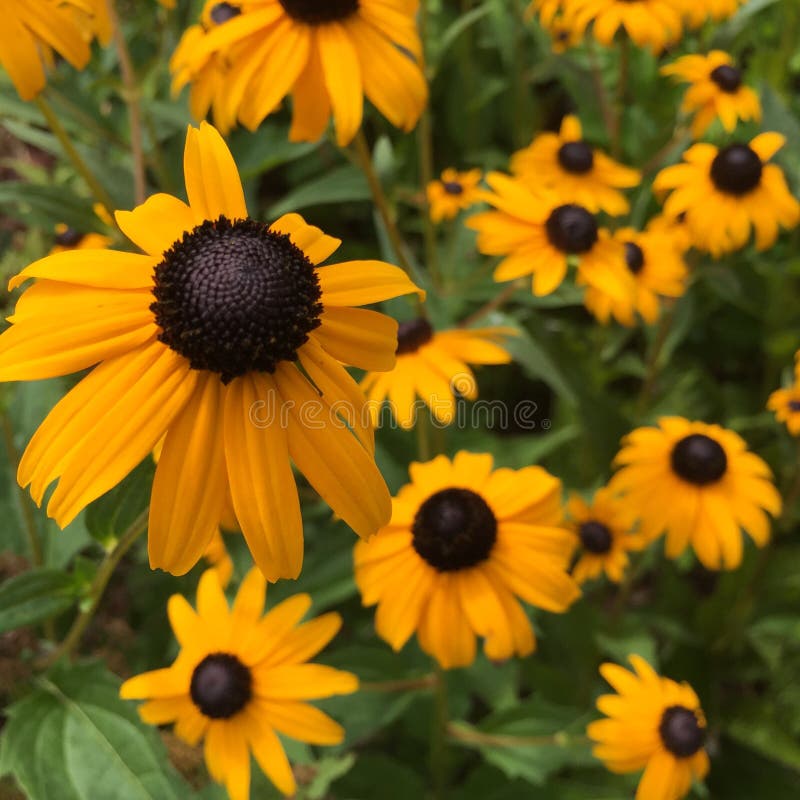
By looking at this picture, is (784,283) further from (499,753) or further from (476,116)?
(499,753)

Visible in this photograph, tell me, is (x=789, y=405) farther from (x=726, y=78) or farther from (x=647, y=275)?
(x=726, y=78)

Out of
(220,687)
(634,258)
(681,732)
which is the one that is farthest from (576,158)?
(220,687)

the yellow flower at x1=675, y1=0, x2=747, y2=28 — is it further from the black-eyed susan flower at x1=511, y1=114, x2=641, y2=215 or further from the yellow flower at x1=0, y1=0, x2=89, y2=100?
the yellow flower at x1=0, y1=0, x2=89, y2=100

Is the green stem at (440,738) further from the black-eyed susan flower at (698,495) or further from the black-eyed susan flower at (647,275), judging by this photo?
the black-eyed susan flower at (647,275)

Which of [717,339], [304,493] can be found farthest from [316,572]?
[717,339]

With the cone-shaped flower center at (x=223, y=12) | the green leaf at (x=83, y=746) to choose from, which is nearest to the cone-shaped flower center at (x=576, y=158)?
the cone-shaped flower center at (x=223, y=12)

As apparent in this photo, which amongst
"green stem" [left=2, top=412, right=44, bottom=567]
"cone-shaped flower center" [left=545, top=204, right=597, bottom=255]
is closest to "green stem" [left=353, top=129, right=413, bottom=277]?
"cone-shaped flower center" [left=545, top=204, right=597, bottom=255]
